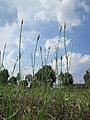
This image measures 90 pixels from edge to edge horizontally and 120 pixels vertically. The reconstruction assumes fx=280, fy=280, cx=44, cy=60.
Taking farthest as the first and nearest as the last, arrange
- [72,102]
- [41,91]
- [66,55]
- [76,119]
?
[41,91] → [72,102] → [76,119] → [66,55]

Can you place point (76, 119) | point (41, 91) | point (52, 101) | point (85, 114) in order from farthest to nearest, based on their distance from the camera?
point (41, 91) → point (52, 101) → point (85, 114) → point (76, 119)

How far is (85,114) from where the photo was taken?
3.75m

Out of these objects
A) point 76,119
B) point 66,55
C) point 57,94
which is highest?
point 66,55

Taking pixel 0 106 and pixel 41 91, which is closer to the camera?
pixel 0 106

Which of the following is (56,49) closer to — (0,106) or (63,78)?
(63,78)

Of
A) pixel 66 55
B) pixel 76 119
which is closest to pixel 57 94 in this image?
pixel 76 119

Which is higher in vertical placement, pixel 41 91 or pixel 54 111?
pixel 41 91

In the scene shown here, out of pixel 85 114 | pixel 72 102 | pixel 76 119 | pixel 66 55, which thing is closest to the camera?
pixel 66 55

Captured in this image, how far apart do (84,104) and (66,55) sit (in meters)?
1.26

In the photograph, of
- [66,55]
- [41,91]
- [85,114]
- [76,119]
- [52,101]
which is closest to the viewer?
[66,55]

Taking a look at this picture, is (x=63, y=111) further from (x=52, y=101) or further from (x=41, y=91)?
(x=41, y=91)

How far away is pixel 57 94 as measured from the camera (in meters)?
4.41

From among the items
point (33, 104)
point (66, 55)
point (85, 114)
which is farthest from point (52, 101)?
point (66, 55)

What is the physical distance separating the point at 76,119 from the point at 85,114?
277 mm
